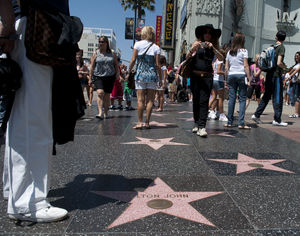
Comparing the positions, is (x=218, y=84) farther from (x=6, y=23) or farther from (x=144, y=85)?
(x=6, y=23)

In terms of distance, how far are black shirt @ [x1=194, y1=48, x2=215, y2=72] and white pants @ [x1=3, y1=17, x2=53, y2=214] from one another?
3.51 meters

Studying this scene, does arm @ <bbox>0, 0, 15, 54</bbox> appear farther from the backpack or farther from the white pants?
the backpack

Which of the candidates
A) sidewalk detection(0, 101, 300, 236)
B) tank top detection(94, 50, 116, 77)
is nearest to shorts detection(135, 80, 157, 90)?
sidewalk detection(0, 101, 300, 236)

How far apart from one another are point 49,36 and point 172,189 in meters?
1.56

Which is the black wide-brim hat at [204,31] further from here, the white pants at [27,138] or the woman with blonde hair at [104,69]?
the white pants at [27,138]

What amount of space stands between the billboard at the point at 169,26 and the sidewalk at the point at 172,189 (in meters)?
31.4

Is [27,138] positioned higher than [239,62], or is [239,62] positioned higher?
[239,62]

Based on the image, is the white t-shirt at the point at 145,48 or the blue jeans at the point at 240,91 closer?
the white t-shirt at the point at 145,48

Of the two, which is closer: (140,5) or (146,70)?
(146,70)

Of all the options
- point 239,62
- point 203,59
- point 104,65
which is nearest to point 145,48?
point 203,59

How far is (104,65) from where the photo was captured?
6.94 m

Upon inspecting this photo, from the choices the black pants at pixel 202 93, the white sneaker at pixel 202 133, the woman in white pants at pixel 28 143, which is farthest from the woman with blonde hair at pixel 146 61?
the woman in white pants at pixel 28 143

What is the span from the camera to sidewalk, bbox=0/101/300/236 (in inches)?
74.9

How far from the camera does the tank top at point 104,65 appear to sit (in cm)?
692
